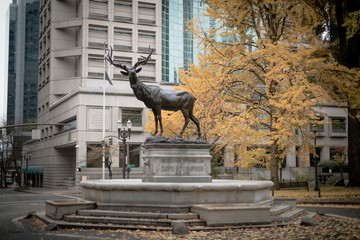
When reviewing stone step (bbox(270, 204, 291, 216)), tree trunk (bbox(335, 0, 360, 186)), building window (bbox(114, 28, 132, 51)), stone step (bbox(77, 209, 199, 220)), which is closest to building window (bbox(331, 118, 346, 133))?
building window (bbox(114, 28, 132, 51))

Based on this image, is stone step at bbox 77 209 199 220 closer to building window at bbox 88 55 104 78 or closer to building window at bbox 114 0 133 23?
building window at bbox 88 55 104 78

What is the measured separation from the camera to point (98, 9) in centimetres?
5509

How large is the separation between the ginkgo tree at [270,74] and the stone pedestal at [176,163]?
28.5ft

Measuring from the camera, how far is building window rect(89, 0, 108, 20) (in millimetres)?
54688

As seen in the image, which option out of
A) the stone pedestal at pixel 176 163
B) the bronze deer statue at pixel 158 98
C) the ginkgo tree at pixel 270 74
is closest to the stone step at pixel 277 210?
the stone pedestal at pixel 176 163

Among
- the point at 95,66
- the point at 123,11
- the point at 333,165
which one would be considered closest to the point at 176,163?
the point at 95,66

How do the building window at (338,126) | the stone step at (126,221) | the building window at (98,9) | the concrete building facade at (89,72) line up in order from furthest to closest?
1. the building window at (338,126)
2. the building window at (98,9)
3. the concrete building facade at (89,72)
4. the stone step at (126,221)

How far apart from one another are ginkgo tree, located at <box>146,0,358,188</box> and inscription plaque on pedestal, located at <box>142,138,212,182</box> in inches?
342

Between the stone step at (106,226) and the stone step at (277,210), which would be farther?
the stone step at (277,210)

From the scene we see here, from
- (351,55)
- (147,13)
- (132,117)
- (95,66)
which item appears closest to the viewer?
(351,55)

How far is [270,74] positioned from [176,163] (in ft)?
35.3

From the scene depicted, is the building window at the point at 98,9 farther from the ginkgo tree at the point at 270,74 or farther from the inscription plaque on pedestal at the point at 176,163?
the inscription plaque on pedestal at the point at 176,163

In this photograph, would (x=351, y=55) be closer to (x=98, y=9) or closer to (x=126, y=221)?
(x=126, y=221)

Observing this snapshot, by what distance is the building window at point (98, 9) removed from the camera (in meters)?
54.7
